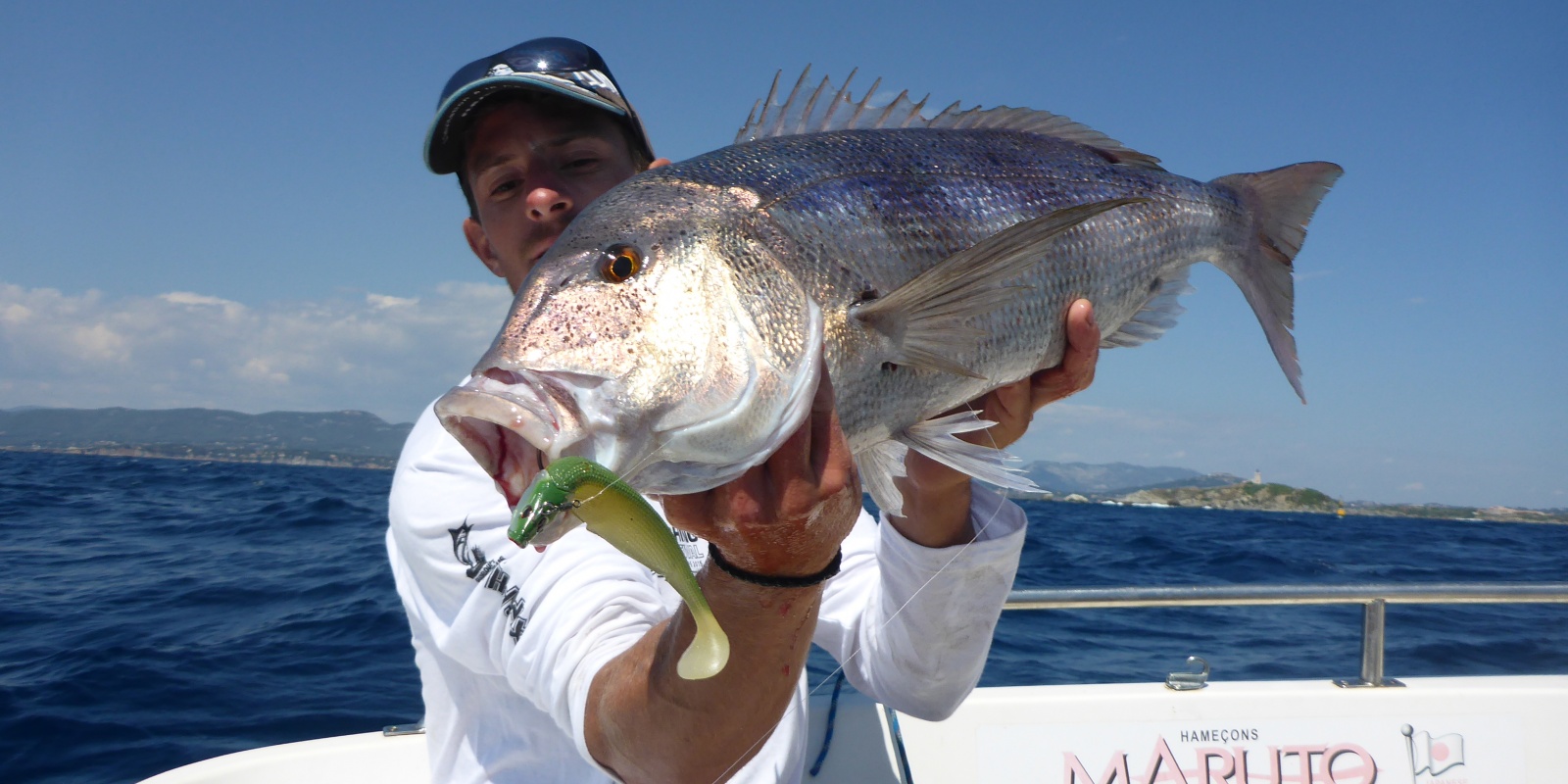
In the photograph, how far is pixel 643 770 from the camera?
5.40 ft

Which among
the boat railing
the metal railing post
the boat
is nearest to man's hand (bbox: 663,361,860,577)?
the boat

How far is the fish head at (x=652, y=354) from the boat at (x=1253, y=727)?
241 cm

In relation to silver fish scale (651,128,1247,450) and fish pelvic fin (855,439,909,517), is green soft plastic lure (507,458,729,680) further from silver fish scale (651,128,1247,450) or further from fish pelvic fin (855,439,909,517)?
fish pelvic fin (855,439,909,517)

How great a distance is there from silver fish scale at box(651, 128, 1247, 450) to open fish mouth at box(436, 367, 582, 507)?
47 centimetres

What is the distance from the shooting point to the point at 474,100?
7.22 ft

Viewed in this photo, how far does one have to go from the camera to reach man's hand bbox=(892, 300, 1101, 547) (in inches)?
73.5

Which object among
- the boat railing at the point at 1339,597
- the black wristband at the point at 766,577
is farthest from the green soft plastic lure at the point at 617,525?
the boat railing at the point at 1339,597

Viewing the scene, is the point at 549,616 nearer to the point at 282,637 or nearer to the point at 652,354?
the point at 652,354

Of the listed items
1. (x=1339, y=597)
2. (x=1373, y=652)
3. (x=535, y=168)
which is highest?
(x=535, y=168)

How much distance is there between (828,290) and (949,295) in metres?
0.20

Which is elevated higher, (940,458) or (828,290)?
(828,290)

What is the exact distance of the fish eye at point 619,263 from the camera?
119cm

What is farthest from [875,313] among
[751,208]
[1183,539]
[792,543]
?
[1183,539]

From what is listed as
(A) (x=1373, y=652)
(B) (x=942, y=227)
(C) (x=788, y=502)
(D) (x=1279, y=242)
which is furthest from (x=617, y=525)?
(A) (x=1373, y=652)
